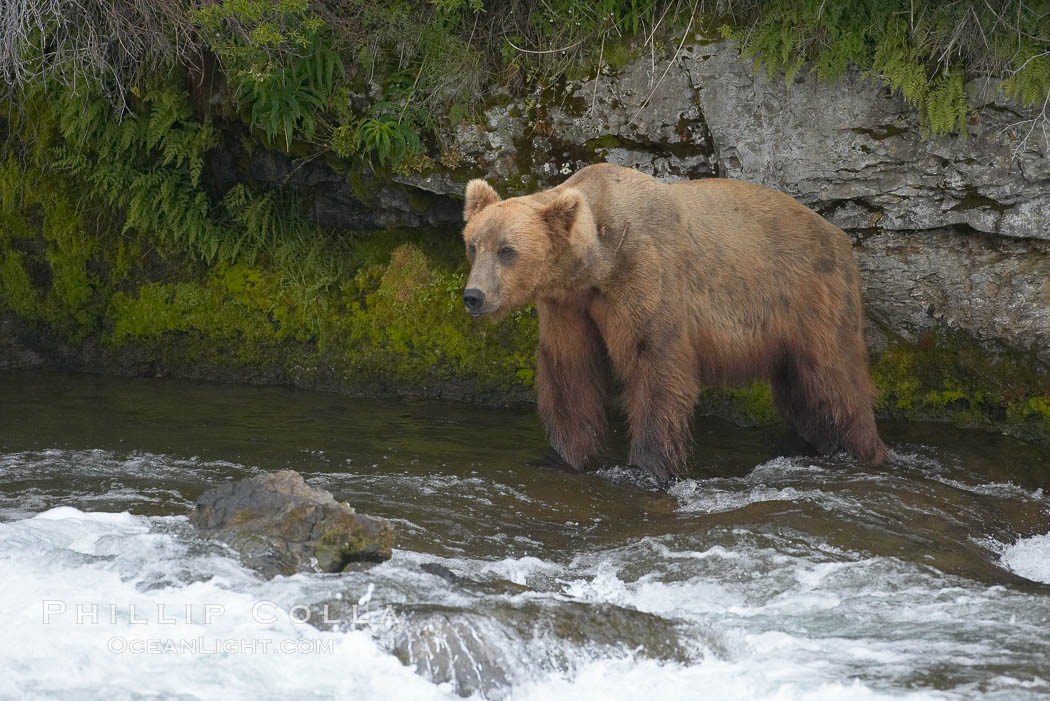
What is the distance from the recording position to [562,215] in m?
6.83

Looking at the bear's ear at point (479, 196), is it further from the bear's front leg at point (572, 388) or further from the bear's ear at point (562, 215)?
the bear's front leg at point (572, 388)

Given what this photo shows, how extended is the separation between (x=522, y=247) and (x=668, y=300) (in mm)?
1023

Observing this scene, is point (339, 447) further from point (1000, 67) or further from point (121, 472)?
point (1000, 67)

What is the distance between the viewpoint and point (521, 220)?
6793mm

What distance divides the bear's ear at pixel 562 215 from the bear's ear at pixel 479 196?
1.68 ft

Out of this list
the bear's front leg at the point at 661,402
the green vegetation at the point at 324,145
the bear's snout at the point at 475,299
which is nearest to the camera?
the bear's snout at the point at 475,299

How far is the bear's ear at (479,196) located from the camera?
23.6ft

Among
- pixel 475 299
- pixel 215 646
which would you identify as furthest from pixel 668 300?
pixel 215 646

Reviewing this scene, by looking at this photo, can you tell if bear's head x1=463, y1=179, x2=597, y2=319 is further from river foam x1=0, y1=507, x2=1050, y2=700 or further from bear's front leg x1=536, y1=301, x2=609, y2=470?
river foam x1=0, y1=507, x2=1050, y2=700

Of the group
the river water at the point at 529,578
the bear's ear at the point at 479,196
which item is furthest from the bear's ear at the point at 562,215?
the river water at the point at 529,578

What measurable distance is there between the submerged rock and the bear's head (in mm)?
1805

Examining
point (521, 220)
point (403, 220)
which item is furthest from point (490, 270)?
point (403, 220)

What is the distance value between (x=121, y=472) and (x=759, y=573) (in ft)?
12.3

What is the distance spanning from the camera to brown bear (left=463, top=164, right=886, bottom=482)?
22.5 ft
